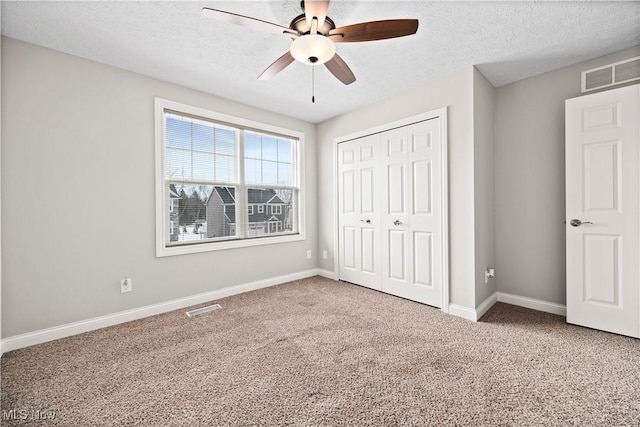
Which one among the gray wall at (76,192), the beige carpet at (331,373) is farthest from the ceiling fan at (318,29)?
the beige carpet at (331,373)

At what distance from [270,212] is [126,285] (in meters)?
1.99

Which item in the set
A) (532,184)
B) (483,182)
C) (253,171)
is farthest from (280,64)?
(532,184)

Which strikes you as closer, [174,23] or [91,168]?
[174,23]

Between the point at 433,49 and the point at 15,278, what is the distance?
4.10m

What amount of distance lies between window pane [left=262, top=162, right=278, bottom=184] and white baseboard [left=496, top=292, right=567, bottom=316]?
3.36m

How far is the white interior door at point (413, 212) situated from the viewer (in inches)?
124

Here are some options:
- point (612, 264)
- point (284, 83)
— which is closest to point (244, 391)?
point (284, 83)

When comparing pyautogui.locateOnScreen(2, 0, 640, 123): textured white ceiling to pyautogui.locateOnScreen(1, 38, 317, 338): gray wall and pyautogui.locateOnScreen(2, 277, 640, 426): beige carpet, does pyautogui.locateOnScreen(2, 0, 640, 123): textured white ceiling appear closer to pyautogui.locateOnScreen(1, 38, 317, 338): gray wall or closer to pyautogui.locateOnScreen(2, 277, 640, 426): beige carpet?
pyautogui.locateOnScreen(1, 38, 317, 338): gray wall

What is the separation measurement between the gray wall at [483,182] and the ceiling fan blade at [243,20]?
6.95 ft

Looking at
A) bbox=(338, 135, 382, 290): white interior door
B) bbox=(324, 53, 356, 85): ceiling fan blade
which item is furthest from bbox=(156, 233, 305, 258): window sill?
bbox=(324, 53, 356, 85): ceiling fan blade

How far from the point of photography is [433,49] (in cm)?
250

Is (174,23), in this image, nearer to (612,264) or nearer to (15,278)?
(15,278)

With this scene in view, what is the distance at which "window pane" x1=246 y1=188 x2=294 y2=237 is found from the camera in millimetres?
3973

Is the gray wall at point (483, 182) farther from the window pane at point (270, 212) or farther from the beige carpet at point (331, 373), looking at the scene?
the window pane at point (270, 212)
